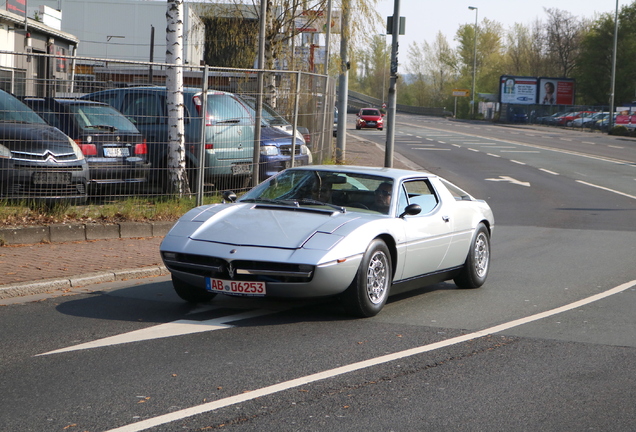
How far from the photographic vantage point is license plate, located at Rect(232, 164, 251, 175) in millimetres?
12750

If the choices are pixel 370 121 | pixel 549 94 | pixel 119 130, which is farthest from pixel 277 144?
pixel 549 94

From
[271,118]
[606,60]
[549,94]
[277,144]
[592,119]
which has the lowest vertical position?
[277,144]

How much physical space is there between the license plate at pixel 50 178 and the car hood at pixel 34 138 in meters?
0.27

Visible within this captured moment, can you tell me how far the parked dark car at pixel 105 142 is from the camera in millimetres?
10992

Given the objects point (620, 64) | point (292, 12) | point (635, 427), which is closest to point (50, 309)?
point (635, 427)

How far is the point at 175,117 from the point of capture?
12133 millimetres

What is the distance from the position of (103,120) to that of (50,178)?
3.72ft

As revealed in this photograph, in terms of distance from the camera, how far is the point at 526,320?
7.21 m

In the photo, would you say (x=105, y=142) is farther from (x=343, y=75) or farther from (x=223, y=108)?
(x=343, y=75)

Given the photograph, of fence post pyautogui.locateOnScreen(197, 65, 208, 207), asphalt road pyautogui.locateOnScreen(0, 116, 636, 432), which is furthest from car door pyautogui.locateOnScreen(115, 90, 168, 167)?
asphalt road pyautogui.locateOnScreen(0, 116, 636, 432)

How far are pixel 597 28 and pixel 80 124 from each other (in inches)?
3381

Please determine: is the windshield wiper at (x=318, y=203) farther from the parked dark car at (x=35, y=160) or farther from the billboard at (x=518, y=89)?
the billboard at (x=518, y=89)

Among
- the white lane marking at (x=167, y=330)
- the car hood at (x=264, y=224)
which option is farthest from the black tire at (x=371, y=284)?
the white lane marking at (x=167, y=330)

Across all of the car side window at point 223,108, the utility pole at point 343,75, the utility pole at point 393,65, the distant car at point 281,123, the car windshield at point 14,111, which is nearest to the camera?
the car windshield at point 14,111
